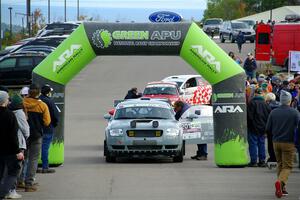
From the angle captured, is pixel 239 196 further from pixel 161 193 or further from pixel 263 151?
pixel 263 151

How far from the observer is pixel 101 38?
19.5m

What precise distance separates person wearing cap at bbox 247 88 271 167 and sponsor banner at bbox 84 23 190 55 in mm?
1949

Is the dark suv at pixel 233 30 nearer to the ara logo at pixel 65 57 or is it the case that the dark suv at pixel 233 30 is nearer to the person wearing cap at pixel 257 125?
the person wearing cap at pixel 257 125

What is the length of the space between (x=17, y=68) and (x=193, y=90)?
1147 centimetres

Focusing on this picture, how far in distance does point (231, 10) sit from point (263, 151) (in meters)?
114

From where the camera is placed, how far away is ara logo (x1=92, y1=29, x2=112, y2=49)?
63.8 ft

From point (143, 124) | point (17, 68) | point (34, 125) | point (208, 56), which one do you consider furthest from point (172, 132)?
point (17, 68)

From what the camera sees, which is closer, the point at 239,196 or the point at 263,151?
the point at 239,196

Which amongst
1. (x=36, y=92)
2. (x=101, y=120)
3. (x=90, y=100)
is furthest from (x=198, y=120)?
(x=90, y=100)

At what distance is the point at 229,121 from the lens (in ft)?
64.4

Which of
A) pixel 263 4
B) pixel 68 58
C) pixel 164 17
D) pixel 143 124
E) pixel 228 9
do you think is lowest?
pixel 143 124

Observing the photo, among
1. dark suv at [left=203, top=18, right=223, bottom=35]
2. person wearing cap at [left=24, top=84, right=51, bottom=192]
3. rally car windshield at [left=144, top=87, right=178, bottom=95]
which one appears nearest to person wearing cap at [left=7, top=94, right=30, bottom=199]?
person wearing cap at [left=24, top=84, right=51, bottom=192]

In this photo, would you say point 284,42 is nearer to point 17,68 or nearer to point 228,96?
point 17,68

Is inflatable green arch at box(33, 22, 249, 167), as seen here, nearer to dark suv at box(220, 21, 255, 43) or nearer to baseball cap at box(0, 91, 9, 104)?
baseball cap at box(0, 91, 9, 104)
